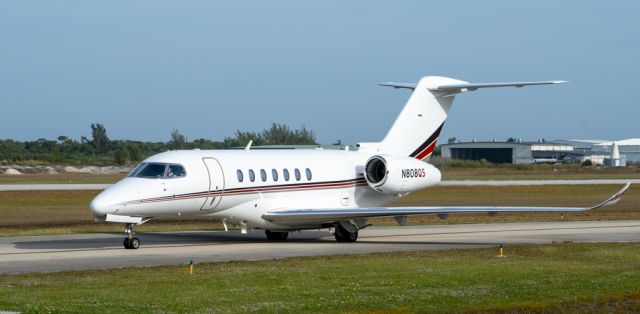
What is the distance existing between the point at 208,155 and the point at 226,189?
1.09m

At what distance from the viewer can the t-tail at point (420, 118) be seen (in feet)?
104

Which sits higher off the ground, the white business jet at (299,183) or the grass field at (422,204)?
the white business jet at (299,183)

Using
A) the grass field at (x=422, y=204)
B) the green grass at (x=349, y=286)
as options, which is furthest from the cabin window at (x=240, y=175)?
the grass field at (x=422, y=204)

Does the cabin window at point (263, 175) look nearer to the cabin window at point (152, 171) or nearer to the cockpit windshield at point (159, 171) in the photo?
the cockpit windshield at point (159, 171)

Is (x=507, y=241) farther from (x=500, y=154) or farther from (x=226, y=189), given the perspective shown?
(x=500, y=154)

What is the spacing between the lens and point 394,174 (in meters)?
29.8

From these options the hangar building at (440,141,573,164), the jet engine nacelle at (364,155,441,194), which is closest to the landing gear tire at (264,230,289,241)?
the jet engine nacelle at (364,155,441,194)

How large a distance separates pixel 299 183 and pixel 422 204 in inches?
850

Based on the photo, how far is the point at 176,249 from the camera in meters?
26.2

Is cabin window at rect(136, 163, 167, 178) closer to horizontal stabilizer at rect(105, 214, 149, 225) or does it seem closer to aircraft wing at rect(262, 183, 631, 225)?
horizontal stabilizer at rect(105, 214, 149, 225)

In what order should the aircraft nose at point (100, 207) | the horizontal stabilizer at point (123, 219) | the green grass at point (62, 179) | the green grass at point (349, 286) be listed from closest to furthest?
the green grass at point (349, 286), the aircraft nose at point (100, 207), the horizontal stabilizer at point (123, 219), the green grass at point (62, 179)

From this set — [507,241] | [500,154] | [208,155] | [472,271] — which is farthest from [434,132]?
[500,154]

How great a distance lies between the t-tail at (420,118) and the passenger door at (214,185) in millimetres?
6398

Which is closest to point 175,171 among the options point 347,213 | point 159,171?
point 159,171
